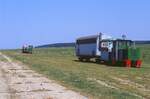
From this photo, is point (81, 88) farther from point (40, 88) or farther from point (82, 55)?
point (82, 55)

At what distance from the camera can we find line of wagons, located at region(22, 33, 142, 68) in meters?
44.8

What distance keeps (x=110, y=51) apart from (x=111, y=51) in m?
0.26

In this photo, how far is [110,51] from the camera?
1847 inches

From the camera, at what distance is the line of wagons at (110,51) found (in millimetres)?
44844

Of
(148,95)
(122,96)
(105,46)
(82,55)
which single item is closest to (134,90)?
(148,95)

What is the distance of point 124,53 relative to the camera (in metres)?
45.1

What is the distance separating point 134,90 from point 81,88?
86.8 inches

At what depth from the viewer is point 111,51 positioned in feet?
153

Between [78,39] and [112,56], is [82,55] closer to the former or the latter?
[78,39]

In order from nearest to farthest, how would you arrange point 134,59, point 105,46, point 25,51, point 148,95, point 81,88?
point 148,95, point 81,88, point 134,59, point 105,46, point 25,51

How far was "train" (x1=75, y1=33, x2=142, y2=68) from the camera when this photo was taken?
4484cm

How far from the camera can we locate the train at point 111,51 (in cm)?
4484

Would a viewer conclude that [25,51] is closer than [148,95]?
No

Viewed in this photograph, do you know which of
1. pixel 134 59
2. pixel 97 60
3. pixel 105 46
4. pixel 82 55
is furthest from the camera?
pixel 82 55
